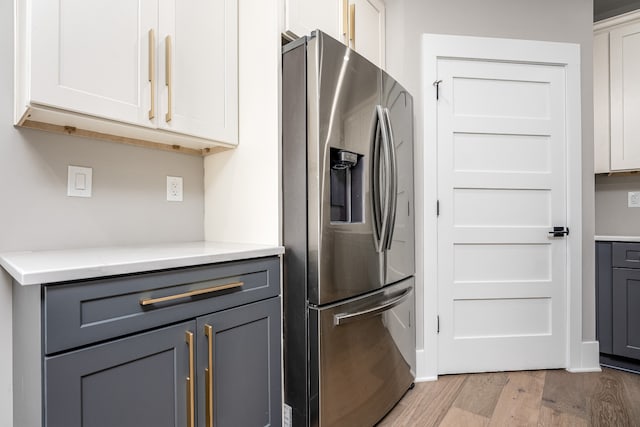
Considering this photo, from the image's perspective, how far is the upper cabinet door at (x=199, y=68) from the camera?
127 centimetres

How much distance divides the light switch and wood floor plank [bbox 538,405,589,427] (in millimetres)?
2272

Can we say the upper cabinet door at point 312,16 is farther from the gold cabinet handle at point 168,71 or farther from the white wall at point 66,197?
the white wall at point 66,197

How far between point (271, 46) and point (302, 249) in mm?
852

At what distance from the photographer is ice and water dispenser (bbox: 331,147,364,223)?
1.47m

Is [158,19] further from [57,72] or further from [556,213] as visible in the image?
[556,213]

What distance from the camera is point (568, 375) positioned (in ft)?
6.97

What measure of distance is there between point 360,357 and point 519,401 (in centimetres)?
103

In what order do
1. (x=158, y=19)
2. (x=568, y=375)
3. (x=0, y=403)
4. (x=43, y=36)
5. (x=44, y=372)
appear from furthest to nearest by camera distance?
1. (x=568, y=375)
2. (x=158, y=19)
3. (x=0, y=403)
4. (x=43, y=36)
5. (x=44, y=372)

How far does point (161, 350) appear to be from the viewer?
3.18ft

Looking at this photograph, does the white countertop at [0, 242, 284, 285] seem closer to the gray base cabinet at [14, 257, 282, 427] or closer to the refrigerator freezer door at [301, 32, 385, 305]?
the gray base cabinet at [14, 257, 282, 427]

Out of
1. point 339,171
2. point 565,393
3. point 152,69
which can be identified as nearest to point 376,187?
point 339,171

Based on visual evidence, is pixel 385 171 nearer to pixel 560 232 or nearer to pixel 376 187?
pixel 376 187

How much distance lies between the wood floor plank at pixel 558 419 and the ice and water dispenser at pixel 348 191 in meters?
1.34

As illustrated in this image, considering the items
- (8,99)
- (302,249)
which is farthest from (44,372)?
(8,99)
